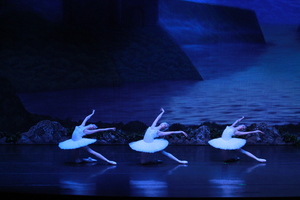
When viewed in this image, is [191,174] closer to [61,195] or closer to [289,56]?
[61,195]

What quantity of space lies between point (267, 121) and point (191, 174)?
20.4 feet

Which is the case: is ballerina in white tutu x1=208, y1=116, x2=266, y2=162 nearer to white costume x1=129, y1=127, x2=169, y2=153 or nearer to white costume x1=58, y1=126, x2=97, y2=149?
white costume x1=129, y1=127, x2=169, y2=153

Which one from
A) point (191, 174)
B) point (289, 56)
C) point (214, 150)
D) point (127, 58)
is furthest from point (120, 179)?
point (289, 56)

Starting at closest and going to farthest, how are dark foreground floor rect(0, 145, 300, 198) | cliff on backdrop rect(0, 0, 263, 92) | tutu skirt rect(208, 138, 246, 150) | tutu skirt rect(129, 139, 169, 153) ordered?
dark foreground floor rect(0, 145, 300, 198), tutu skirt rect(129, 139, 169, 153), tutu skirt rect(208, 138, 246, 150), cliff on backdrop rect(0, 0, 263, 92)

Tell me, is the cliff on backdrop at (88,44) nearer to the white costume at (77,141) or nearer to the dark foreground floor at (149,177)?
the dark foreground floor at (149,177)

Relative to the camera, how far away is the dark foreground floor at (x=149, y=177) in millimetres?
4668

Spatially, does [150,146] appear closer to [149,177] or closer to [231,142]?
[149,177]

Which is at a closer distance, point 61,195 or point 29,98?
point 61,195

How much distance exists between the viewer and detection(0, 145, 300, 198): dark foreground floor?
184 inches

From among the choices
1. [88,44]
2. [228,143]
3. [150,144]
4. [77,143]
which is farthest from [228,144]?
[88,44]

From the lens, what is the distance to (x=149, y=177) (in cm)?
585

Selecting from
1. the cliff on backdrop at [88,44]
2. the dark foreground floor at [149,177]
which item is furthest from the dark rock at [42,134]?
the dark foreground floor at [149,177]

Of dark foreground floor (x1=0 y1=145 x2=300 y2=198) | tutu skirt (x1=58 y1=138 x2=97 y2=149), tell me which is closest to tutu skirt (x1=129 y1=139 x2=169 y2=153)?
dark foreground floor (x1=0 y1=145 x2=300 y2=198)

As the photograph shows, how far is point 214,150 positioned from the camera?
10.1 meters
